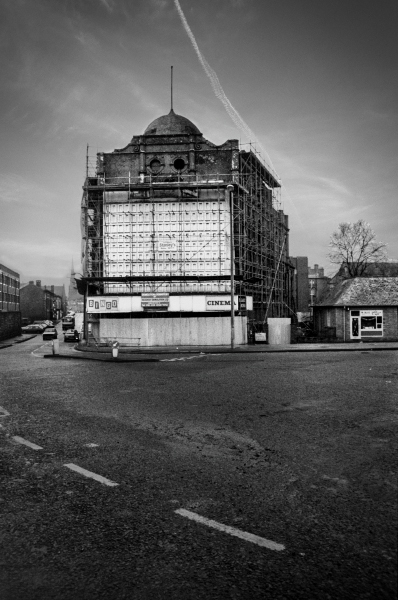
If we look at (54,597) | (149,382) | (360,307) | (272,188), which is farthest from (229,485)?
(272,188)

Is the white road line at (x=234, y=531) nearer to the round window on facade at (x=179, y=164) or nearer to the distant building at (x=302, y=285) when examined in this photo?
the round window on facade at (x=179, y=164)

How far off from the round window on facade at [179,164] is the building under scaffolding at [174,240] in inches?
3.5

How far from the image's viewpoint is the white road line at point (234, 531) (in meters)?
4.43

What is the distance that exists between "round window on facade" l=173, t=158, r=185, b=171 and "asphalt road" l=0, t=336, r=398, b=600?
32.1 metres

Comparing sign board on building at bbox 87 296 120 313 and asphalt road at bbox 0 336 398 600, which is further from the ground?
sign board on building at bbox 87 296 120 313

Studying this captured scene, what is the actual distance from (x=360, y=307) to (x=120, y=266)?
780 inches

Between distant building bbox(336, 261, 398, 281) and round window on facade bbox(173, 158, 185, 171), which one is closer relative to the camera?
round window on facade bbox(173, 158, 185, 171)

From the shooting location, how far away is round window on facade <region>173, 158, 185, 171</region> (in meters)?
40.7

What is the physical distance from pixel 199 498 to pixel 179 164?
125ft

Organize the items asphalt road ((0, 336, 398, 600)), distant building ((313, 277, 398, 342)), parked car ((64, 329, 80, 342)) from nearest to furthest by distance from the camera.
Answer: asphalt road ((0, 336, 398, 600)), distant building ((313, 277, 398, 342)), parked car ((64, 329, 80, 342))

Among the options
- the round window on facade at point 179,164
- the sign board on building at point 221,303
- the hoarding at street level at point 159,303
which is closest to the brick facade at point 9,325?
the hoarding at street level at point 159,303

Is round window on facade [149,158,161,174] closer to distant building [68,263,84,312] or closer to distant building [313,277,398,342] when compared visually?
distant building [68,263,84,312]

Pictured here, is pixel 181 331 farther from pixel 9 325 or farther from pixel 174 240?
pixel 9 325

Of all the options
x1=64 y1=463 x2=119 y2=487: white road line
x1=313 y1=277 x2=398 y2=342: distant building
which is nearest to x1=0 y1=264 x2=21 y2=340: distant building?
x1=313 y1=277 x2=398 y2=342: distant building
